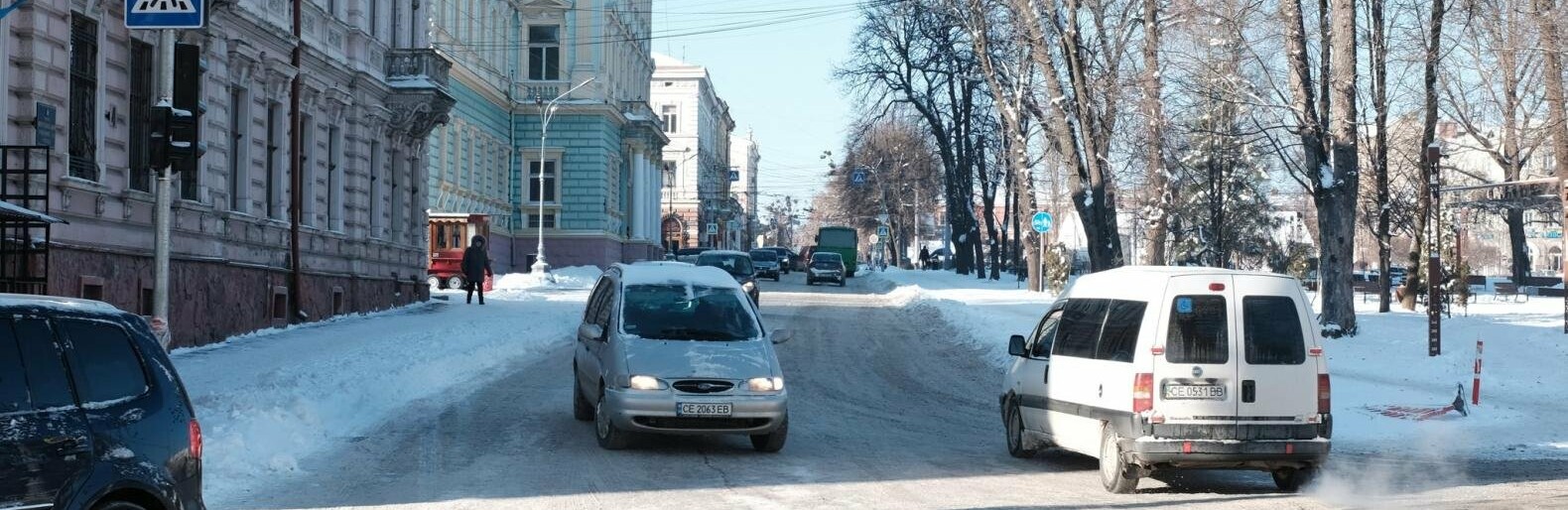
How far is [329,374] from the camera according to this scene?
17953 mm

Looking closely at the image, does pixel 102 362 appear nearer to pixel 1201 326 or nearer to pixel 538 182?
pixel 1201 326

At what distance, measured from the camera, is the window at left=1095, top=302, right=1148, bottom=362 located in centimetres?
1164

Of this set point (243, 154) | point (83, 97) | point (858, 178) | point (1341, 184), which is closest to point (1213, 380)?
point (1341, 184)

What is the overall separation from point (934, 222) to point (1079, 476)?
14091cm

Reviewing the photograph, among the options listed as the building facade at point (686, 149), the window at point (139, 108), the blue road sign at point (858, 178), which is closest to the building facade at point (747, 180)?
the building facade at point (686, 149)

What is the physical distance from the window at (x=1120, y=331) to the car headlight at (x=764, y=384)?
Answer: 2828 millimetres

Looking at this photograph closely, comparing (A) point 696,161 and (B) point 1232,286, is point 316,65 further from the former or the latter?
(A) point 696,161

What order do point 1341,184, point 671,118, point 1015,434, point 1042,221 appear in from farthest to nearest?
point 671,118, point 1042,221, point 1341,184, point 1015,434

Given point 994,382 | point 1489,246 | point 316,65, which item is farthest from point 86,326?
point 1489,246

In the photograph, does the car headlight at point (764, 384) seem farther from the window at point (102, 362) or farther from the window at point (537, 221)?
the window at point (537, 221)

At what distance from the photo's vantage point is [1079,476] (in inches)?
500

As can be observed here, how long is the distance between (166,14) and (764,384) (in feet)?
19.9

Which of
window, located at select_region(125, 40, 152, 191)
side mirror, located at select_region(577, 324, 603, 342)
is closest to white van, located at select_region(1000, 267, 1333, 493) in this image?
side mirror, located at select_region(577, 324, 603, 342)

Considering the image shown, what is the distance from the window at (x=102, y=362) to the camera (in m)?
6.55
